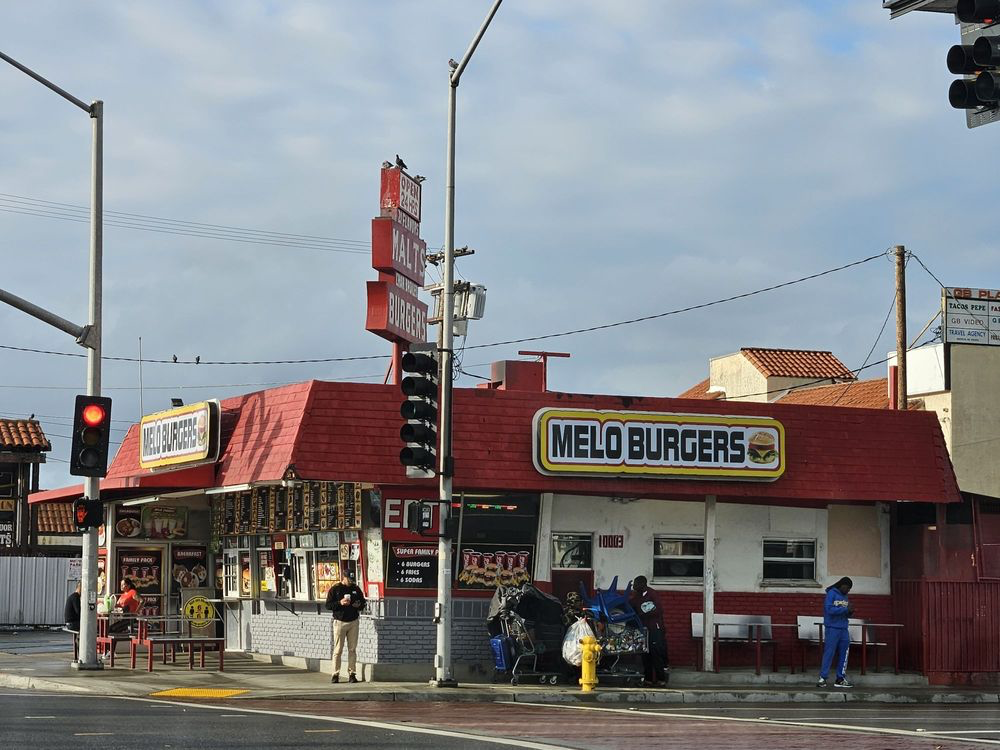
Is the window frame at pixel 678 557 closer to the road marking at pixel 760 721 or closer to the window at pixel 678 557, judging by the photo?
the window at pixel 678 557

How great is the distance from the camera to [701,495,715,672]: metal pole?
26.5 metres

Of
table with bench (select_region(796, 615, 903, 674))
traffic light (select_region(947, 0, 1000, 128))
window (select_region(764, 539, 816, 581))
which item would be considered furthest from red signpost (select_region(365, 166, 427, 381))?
traffic light (select_region(947, 0, 1000, 128))

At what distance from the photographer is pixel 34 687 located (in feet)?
74.7

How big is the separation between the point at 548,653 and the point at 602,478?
3128 mm

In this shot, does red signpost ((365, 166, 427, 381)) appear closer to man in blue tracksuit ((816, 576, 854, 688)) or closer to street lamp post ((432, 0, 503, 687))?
street lamp post ((432, 0, 503, 687))

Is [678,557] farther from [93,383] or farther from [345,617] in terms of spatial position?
[93,383]

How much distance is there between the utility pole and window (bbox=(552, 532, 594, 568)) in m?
12.3

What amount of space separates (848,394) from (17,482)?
28.8 metres

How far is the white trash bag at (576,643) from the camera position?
78.0 ft

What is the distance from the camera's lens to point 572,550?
86.5ft

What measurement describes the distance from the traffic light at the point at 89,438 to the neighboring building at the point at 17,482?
1051 inches

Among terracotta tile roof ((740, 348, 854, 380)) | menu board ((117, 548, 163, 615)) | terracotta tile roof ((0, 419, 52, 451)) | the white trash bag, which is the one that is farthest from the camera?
terracotta tile roof ((740, 348, 854, 380))

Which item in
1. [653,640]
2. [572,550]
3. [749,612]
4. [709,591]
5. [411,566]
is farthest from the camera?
[749,612]

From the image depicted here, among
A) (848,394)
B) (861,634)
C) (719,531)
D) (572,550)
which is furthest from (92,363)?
(848,394)
